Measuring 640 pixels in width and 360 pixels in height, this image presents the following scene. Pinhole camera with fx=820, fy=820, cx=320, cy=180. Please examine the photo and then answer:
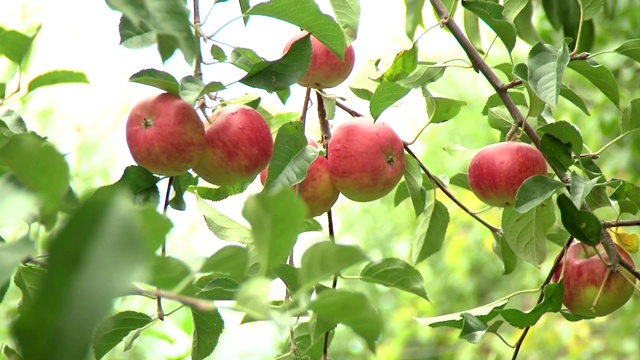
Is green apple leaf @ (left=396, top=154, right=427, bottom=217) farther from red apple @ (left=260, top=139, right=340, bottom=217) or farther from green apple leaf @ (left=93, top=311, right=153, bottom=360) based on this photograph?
green apple leaf @ (left=93, top=311, right=153, bottom=360)

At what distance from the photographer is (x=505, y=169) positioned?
827 mm

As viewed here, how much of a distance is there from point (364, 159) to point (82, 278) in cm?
57

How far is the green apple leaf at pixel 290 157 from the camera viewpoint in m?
0.70

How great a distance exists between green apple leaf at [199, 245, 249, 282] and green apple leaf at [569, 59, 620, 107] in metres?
0.56

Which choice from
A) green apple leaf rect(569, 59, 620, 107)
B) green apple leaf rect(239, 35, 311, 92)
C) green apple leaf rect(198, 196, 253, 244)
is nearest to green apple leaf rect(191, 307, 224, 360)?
green apple leaf rect(198, 196, 253, 244)

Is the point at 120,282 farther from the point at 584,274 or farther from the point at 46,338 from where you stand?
the point at 584,274

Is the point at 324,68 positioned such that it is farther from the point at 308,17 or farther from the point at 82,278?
the point at 82,278

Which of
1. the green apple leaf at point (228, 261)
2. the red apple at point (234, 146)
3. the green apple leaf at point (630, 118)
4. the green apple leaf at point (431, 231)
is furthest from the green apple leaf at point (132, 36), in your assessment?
the green apple leaf at point (630, 118)

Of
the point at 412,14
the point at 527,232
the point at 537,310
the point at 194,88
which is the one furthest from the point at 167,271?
the point at 412,14

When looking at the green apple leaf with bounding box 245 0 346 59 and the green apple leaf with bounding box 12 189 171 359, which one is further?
the green apple leaf with bounding box 245 0 346 59

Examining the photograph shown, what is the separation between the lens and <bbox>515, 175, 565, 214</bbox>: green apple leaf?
74cm

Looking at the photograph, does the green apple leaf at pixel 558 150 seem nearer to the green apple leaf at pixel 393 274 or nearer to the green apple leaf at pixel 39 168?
the green apple leaf at pixel 393 274

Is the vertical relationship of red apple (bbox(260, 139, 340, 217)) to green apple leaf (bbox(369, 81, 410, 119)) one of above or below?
below

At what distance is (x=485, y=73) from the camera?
0.81 meters
